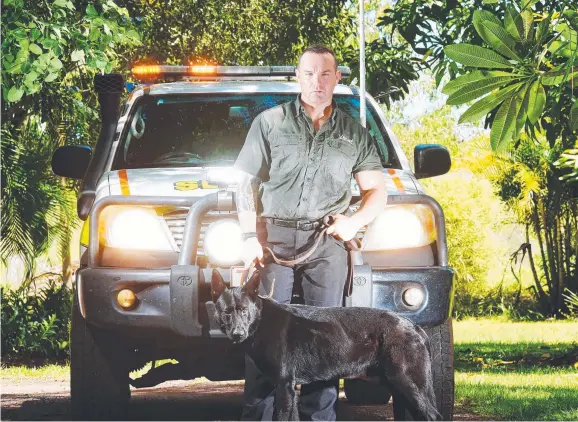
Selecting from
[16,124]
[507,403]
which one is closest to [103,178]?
[507,403]

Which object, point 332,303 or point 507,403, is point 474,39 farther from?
point 332,303

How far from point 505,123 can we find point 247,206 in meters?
1.38

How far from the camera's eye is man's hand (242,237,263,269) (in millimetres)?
5406

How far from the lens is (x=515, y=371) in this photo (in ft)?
36.4

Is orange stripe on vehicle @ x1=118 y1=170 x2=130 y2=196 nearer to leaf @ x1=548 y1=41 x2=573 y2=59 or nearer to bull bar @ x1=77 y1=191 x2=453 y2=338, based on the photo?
bull bar @ x1=77 y1=191 x2=453 y2=338

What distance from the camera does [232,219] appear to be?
6324 millimetres

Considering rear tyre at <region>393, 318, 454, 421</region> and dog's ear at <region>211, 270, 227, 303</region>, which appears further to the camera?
rear tyre at <region>393, 318, 454, 421</region>

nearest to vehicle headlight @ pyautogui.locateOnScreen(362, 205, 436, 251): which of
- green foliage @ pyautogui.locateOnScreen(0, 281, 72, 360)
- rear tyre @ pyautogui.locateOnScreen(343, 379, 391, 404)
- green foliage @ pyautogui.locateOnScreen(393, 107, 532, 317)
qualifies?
rear tyre @ pyautogui.locateOnScreen(343, 379, 391, 404)

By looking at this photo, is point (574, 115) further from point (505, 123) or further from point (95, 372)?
point (95, 372)

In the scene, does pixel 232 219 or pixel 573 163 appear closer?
pixel 232 219

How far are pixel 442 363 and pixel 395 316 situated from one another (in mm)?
1136

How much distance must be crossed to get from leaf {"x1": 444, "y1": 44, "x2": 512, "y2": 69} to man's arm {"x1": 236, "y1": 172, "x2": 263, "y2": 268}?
113 cm

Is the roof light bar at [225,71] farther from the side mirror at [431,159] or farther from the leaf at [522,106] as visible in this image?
the leaf at [522,106]

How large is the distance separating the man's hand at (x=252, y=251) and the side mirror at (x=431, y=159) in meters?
2.16
